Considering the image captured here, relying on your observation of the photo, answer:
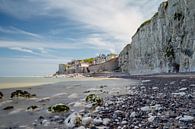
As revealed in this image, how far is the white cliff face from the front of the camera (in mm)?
42000

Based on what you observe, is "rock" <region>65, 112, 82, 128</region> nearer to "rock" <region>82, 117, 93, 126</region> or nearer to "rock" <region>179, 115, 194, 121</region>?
"rock" <region>82, 117, 93, 126</region>

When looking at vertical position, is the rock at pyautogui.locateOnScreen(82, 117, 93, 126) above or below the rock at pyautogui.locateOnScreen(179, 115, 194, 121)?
below

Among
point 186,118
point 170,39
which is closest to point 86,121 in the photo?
→ point 186,118

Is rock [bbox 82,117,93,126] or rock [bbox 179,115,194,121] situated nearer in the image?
rock [bbox 179,115,194,121]

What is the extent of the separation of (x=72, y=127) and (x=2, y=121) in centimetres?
381

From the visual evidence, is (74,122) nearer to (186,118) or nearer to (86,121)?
(86,121)

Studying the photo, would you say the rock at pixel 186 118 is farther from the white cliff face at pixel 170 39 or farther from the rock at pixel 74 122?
the white cliff face at pixel 170 39

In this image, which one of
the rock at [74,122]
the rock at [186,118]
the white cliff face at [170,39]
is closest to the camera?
the rock at [186,118]

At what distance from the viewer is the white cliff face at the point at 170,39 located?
138ft

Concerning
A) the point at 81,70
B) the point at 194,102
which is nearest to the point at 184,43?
the point at 194,102

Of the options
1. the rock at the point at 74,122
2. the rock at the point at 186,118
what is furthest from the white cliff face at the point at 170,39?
the rock at the point at 74,122

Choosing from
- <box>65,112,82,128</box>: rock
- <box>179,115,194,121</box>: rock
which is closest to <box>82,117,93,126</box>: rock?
<box>65,112,82,128</box>: rock

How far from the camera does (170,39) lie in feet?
171

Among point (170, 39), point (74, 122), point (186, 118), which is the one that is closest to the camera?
point (186, 118)
